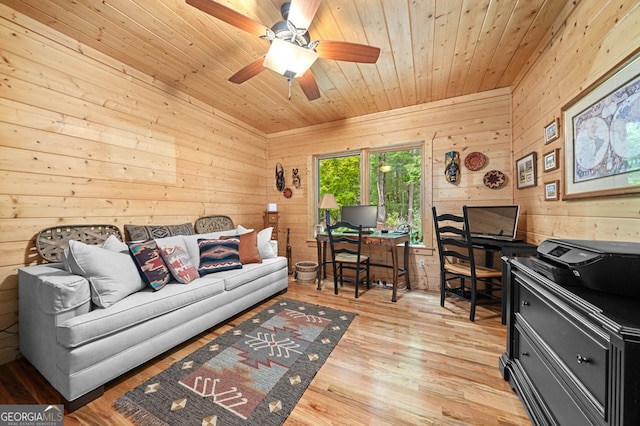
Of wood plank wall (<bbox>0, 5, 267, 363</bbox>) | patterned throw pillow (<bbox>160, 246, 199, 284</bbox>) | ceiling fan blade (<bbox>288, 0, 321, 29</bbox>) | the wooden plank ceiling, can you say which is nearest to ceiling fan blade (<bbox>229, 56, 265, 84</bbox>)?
the wooden plank ceiling

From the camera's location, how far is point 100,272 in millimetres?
1584

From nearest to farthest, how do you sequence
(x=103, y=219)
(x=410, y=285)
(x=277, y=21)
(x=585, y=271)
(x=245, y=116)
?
(x=585, y=271)
(x=277, y=21)
(x=103, y=219)
(x=410, y=285)
(x=245, y=116)

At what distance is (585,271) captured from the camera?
91 centimetres

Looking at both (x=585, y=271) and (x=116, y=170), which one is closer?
(x=585, y=271)

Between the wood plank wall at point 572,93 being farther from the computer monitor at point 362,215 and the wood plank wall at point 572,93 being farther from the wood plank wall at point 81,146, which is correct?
the wood plank wall at point 81,146

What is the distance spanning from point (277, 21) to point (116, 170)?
2045 mm

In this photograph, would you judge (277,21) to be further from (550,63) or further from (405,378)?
(405,378)

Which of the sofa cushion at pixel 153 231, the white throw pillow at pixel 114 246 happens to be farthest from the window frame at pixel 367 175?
the white throw pillow at pixel 114 246

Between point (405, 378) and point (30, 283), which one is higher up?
point (30, 283)

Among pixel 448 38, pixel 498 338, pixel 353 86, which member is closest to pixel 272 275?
pixel 498 338

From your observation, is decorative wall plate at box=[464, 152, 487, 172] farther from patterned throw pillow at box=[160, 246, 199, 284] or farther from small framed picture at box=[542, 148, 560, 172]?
patterned throw pillow at box=[160, 246, 199, 284]

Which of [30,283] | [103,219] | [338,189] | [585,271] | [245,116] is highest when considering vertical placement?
[245,116]

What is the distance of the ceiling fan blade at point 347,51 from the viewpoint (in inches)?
65.8

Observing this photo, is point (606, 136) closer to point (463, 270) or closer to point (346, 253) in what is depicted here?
point (463, 270)
